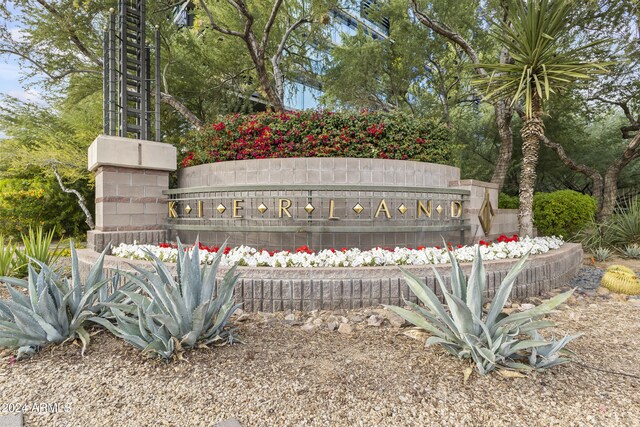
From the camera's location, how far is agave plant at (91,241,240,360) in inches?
95.6

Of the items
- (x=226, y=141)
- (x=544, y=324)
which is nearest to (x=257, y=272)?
(x=544, y=324)

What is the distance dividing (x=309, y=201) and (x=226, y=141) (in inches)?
104

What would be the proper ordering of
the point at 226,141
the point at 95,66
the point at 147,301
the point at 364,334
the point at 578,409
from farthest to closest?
the point at 95,66, the point at 226,141, the point at 364,334, the point at 147,301, the point at 578,409

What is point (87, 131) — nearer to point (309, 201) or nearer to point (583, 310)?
point (309, 201)

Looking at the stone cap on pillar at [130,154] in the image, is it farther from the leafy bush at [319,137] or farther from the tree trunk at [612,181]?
the tree trunk at [612,181]

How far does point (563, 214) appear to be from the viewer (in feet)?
26.0

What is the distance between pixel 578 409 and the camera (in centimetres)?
196

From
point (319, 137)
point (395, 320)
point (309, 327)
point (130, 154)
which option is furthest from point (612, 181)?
point (130, 154)

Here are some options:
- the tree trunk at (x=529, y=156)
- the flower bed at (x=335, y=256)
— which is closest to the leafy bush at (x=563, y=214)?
the tree trunk at (x=529, y=156)

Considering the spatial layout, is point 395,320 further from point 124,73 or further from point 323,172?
point 124,73

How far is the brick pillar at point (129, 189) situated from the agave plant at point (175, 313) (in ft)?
10.9

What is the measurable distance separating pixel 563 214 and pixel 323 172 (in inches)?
237

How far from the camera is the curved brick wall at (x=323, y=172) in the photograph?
5.70 m

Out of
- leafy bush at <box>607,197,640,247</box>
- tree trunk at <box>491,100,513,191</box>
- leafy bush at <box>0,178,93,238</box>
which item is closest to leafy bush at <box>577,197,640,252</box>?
leafy bush at <box>607,197,640,247</box>
